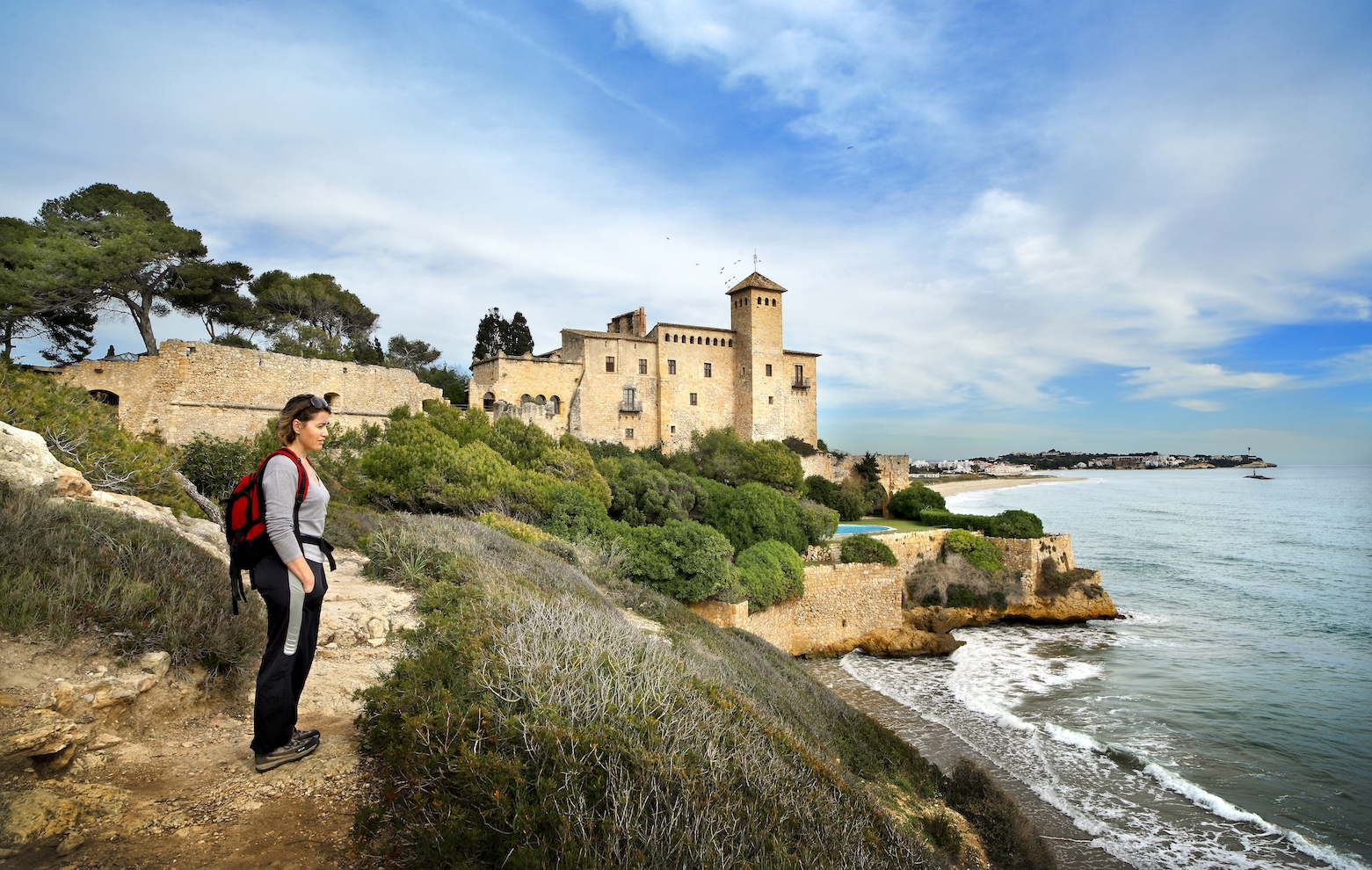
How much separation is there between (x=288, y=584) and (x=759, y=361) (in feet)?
122

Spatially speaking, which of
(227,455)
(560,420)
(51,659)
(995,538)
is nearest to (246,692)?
(51,659)

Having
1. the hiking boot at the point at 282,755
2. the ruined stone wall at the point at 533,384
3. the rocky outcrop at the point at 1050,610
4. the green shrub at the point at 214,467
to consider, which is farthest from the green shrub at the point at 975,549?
the hiking boot at the point at 282,755

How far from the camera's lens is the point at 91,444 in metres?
9.18

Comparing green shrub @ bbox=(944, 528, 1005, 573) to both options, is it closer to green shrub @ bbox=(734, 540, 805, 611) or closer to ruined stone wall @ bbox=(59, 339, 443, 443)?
green shrub @ bbox=(734, 540, 805, 611)

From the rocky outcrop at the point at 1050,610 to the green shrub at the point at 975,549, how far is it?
60.8 inches

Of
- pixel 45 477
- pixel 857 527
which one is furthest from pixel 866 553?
pixel 45 477

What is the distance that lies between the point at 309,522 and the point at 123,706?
1478mm

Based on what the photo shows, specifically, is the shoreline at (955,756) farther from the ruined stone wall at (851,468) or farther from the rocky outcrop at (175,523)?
the ruined stone wall at (851,468)

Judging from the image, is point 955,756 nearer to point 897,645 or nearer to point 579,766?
point 897,645

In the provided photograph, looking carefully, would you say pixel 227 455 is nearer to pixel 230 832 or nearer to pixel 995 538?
pixel 230 832

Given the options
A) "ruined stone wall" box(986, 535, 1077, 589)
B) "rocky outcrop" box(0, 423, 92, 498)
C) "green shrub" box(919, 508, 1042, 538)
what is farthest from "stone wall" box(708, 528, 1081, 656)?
"rocky outcrop" box(0, 423, 92, 498)

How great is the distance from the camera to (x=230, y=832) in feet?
9.50

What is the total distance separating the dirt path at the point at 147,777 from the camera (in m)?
2.71

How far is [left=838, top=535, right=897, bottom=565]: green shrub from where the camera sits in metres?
22.0
